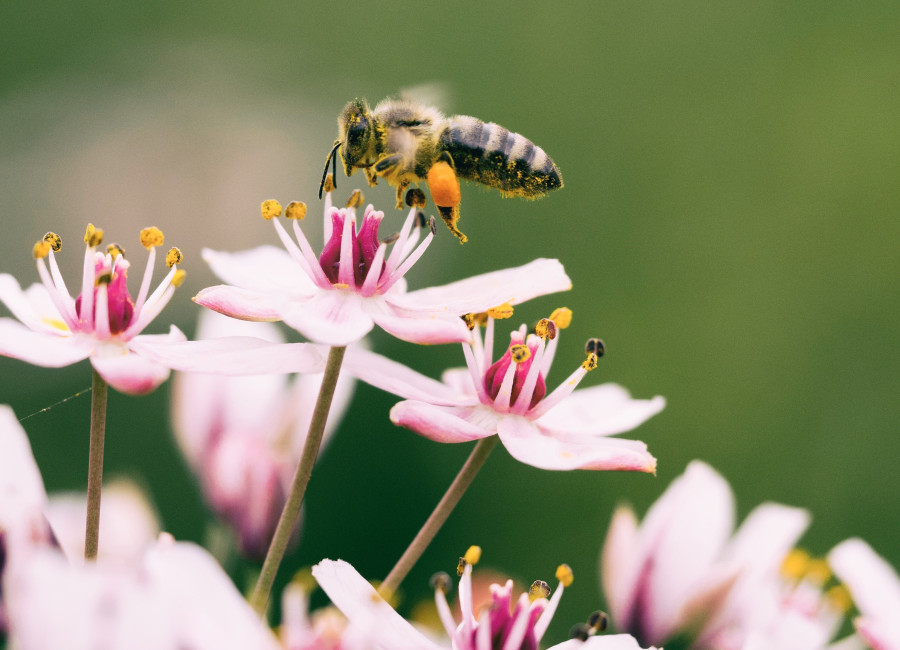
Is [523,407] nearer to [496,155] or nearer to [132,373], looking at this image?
[496,155]

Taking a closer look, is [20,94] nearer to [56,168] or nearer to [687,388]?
[56,168]

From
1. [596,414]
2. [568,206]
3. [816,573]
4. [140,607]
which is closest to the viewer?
[140,607]

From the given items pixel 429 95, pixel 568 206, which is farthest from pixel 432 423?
pixel 568 206

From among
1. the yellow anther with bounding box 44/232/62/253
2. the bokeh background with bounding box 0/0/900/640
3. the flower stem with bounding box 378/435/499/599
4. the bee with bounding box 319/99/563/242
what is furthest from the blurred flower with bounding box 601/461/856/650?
the bokeh background with bounding box 0/0/900/640

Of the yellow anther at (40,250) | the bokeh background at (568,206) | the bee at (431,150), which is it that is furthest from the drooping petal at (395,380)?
the bokeh background at (568,206)

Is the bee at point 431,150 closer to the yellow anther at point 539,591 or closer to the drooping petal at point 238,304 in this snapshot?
the drooping petal at point 238,304

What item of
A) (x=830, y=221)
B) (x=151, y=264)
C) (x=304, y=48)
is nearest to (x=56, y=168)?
(x=304, y=48)
